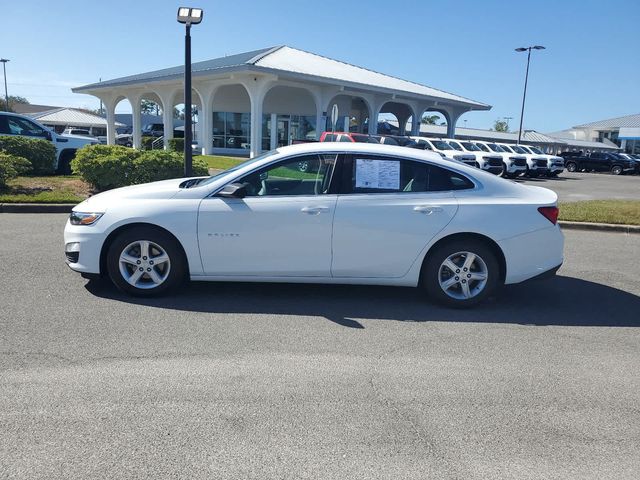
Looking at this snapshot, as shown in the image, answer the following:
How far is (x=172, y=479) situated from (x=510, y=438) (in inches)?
74.5

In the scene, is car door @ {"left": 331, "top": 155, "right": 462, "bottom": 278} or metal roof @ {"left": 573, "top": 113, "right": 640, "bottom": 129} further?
metal roof @ {"left": 573, "top": 113, "right": 640, "bottom": 129}

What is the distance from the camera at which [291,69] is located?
26.7m

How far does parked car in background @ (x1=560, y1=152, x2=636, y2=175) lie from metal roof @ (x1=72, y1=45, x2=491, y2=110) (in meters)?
7.63

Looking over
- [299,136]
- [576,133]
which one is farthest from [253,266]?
[576,133]

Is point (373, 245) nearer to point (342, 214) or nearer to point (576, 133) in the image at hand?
point (342, 214)

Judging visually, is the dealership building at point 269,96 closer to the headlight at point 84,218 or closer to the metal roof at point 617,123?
the headlight at point 84,218

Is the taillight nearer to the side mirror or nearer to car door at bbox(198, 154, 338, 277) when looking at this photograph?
car door at bbox(198, 154, 338, 277)

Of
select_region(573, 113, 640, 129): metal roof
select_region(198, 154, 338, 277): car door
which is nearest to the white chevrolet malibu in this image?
select_region(198, 154, 338, 277): car door

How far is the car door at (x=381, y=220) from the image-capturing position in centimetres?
518

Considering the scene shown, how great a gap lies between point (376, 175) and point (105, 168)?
8267mm

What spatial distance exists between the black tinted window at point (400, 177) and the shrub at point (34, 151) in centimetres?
1133

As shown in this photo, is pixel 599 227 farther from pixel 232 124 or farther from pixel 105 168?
pixel 232 124

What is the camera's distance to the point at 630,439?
3145mm

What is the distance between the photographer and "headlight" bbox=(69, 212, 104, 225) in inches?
206
